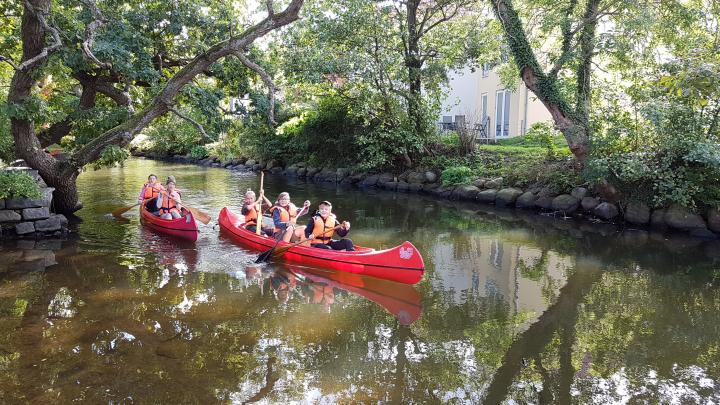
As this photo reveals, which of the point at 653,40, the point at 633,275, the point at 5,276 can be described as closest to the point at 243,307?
the point at 5,276

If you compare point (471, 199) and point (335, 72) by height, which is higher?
point (335, 72)

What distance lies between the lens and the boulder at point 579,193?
13.7 meters

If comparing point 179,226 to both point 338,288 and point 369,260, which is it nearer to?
point 338,288

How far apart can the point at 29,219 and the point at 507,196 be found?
11.7 meters

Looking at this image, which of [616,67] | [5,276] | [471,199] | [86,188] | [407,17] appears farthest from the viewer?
[86,188]

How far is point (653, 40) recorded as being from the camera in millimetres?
13500

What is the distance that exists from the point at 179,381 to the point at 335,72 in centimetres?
1337

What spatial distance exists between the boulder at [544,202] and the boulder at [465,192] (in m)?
2.16

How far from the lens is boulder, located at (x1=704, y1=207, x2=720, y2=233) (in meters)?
11.5

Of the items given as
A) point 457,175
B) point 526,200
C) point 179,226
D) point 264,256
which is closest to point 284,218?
point 264,256

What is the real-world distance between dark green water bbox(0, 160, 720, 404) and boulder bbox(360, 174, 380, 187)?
29.2 feet

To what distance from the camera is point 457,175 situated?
56.5 ft

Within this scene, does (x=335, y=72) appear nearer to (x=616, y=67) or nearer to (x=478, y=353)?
(x=616, y=67)

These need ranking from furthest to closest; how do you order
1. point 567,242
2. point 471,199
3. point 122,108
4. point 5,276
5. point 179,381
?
point 471,199 < point 122,108 < point 567,242 < point 5,276 < point 179,381
